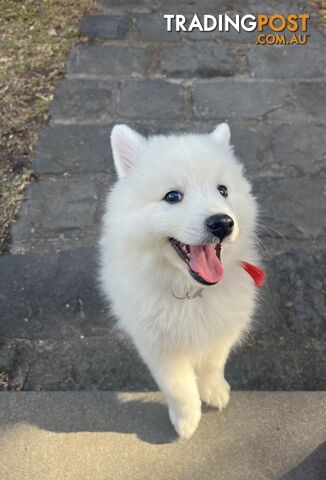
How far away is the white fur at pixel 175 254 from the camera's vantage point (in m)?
1.72

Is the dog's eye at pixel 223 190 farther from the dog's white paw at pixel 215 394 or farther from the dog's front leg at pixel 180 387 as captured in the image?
the dog's white paw at pixel 215 394

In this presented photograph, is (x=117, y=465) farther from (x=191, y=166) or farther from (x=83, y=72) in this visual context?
(x=83, y=72)

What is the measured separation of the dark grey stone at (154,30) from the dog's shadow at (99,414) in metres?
3.52

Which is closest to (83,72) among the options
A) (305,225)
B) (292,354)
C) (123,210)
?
(305,225)

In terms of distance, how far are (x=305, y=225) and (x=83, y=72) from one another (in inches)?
96.6

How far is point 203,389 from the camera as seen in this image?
7.18 feet

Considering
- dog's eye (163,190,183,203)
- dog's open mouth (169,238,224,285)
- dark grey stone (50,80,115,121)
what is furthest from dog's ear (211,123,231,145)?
dark grey stone (50,80,115,121)

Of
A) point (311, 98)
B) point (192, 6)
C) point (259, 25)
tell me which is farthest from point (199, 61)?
point (192, 6)

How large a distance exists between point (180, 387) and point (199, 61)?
126 inches

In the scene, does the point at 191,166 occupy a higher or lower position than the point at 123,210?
higher

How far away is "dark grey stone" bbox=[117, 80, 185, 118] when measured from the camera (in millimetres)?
3711

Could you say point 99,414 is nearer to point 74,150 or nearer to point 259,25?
point 74,150

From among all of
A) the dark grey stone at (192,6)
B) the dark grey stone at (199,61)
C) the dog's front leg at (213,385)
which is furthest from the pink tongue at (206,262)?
the dark grey stone at (192,6)

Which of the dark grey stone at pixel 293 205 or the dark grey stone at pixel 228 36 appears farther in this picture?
the dark grey stone at pixel 228 36
